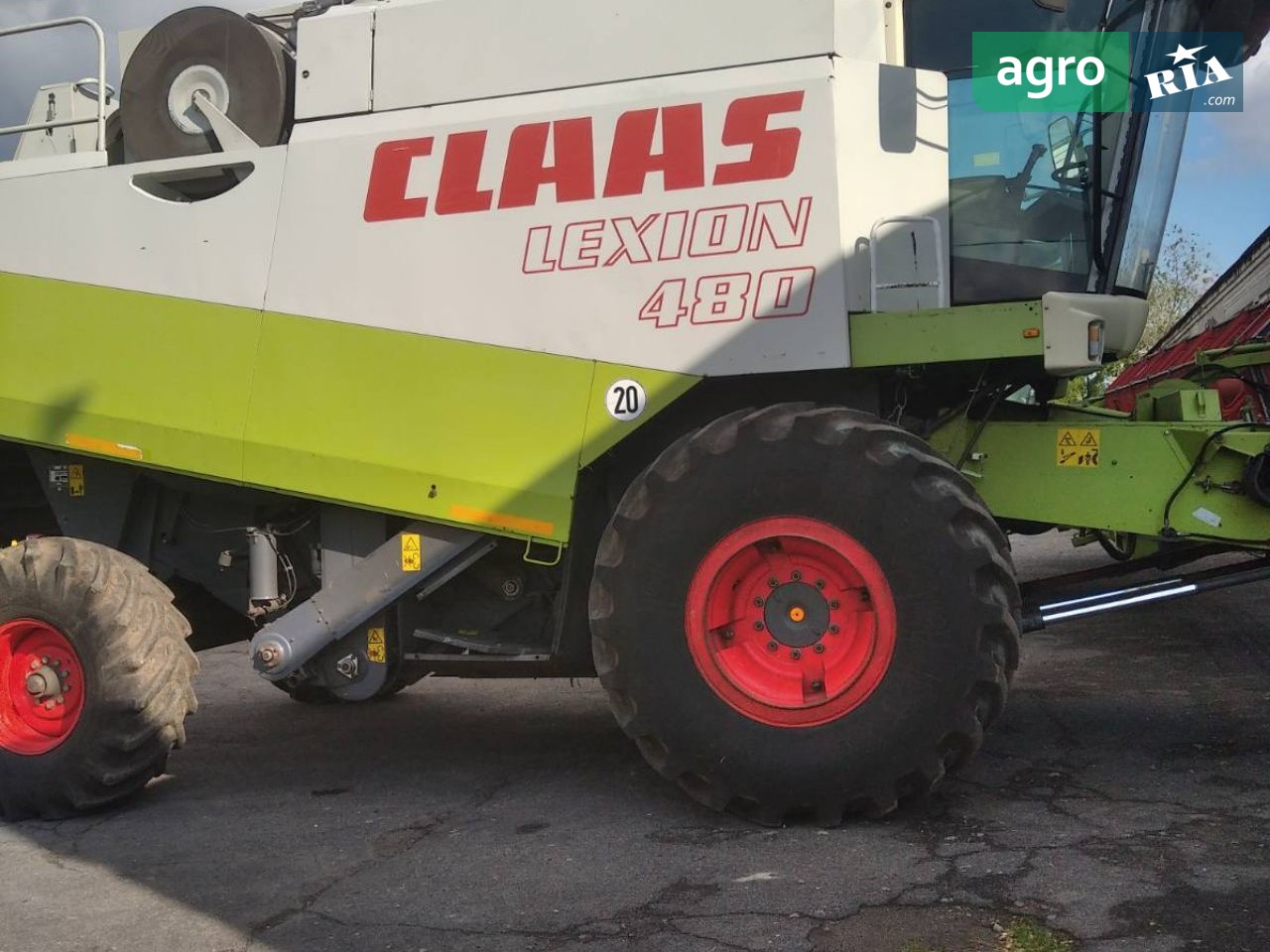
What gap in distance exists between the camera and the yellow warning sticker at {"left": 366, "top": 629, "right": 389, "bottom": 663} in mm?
5785

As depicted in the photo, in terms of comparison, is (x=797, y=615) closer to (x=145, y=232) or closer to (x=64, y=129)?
(x=145, y=232)

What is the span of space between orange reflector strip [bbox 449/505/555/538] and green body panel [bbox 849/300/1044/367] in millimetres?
1335

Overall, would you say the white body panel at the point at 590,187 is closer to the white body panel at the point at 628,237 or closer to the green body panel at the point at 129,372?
the white body panel at the point at 628,237

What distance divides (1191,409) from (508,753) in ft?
11.1

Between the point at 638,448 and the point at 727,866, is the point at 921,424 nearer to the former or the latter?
the point at 638,448

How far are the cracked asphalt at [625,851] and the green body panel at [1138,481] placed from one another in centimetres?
97

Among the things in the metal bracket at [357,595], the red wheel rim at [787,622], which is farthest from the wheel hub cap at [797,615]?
the metal bracket at [357,595]

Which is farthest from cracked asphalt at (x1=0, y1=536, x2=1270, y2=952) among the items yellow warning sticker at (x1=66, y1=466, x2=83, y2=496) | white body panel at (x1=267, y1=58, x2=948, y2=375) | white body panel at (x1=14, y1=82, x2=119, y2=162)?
white body panel at (x1=14, y1=82, x2=119, y2=162)

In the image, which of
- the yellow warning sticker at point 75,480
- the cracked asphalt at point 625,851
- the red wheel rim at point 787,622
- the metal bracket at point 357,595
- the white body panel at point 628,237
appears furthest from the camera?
the yellow warning sticker at point 75,480

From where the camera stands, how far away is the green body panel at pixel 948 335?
4.86 metres

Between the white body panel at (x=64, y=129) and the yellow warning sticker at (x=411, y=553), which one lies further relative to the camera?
the white body panel at (x=64, y=129)

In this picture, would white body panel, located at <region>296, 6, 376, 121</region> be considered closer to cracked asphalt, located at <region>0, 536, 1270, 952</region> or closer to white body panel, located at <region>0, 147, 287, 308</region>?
white body panel, located at <region>0, 147, 287, 308</region>

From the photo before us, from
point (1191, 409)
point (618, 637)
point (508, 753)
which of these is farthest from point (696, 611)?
point (1191, 409)

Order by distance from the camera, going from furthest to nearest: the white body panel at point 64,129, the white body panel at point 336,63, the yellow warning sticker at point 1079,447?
the white body panel at point 64,129, the white body panel at point 336,63, the yellow warning sticker at point 1079,447
